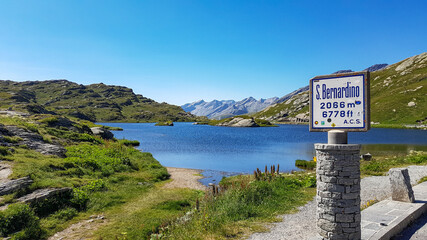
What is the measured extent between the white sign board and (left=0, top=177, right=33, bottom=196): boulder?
15619mm

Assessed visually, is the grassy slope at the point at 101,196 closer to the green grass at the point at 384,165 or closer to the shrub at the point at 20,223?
the shrub at the point at 20,223

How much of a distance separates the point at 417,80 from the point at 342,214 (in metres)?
194

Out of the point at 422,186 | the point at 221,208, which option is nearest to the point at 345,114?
the point at 221,208

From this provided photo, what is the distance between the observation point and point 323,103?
820 cm

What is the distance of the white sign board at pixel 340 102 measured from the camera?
7.56m

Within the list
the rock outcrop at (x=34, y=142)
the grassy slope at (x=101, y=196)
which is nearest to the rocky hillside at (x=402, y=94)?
the grassy slope at (x=101, y=196)

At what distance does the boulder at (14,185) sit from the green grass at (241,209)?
8844mm

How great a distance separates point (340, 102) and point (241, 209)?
8.35 meters

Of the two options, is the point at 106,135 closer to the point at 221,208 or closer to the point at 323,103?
the point at 221,208

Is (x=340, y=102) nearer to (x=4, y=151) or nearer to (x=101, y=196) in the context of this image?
(x=101, y=196)

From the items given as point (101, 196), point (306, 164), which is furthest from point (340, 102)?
point (306, 164)

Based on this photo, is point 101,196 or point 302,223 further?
point 101,196

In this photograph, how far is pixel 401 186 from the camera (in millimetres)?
12391

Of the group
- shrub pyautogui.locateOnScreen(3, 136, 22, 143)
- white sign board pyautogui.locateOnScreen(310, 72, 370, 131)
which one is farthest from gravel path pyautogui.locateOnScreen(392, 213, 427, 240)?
shrub pyautogui.locateOnScreen(3, 136, 22, 143)
